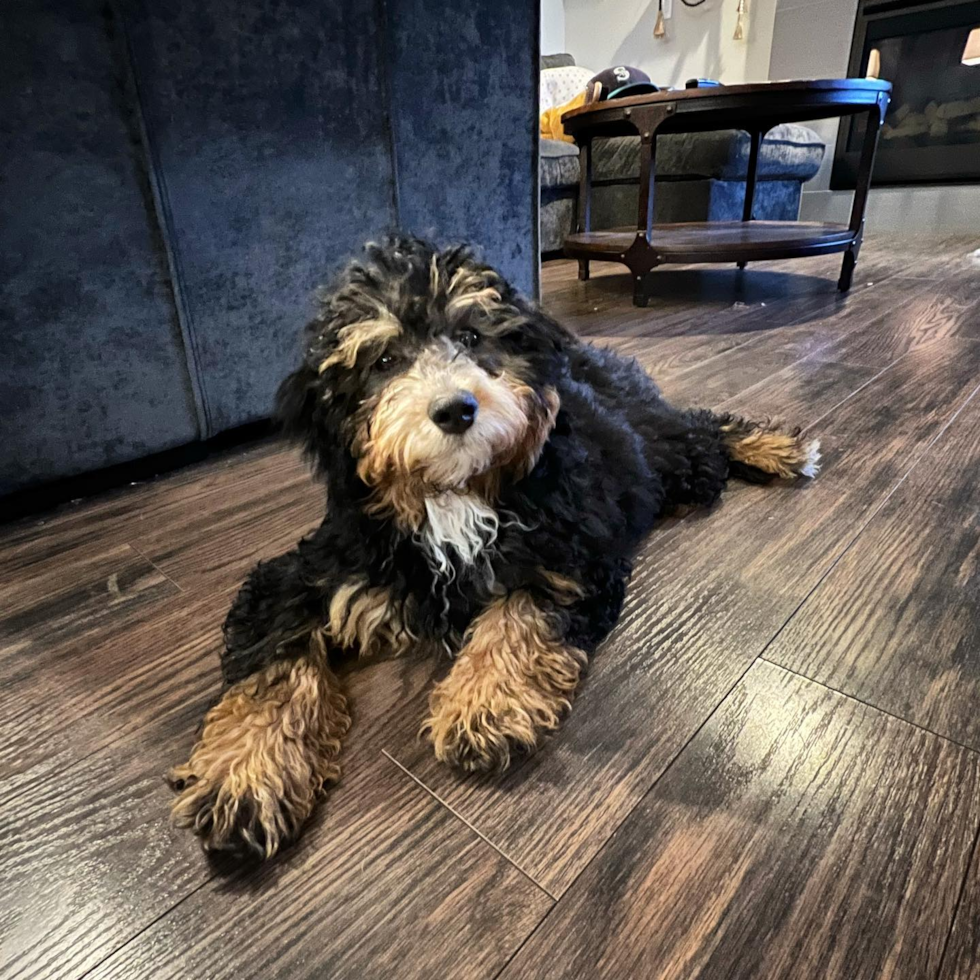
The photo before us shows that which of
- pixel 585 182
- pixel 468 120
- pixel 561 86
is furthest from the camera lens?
pixel 561 86

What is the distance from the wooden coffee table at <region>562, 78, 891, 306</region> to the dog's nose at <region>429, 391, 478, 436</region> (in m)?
3.39

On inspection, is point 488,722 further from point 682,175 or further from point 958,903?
point 682,175

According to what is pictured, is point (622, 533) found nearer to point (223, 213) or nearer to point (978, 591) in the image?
point (978, 591)

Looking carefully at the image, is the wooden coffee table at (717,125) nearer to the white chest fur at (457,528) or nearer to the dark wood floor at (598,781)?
the dark wood floor at (598,781)

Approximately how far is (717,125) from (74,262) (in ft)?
15.4

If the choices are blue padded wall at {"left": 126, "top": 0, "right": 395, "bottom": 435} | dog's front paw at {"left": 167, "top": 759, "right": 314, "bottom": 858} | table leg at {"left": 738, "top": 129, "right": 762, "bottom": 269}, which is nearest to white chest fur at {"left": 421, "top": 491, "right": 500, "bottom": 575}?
dog's front paw at {"left": 167, "top": 759, "right": 314, "bottom": 858}

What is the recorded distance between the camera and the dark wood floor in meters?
0.88

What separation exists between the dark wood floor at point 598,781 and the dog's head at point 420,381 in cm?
43

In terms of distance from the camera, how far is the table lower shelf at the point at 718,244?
404 centimetres

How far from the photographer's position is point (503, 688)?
1.20 metres

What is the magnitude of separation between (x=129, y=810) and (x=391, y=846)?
1.40 ft

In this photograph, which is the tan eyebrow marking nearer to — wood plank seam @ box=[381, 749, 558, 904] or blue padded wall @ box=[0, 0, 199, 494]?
wood plank seam @ box=[381, 749, 558, 904]

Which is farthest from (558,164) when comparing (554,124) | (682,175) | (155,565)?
(155,565)

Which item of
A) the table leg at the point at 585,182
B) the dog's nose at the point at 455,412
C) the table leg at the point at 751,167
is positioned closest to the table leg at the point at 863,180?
the table leg at the point at 751,167
